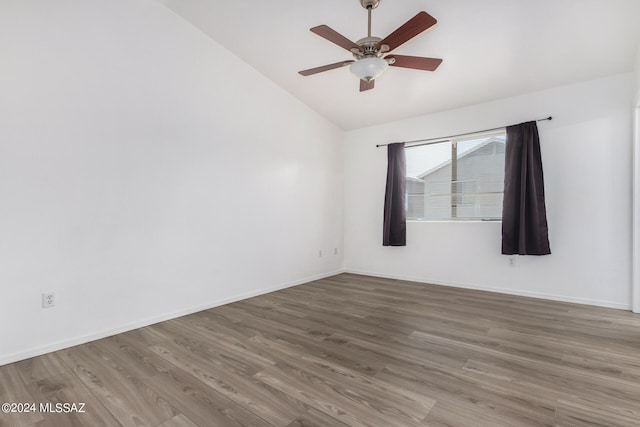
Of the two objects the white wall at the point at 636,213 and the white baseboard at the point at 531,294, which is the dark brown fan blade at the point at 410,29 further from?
the white baseboard at the point at 531,294

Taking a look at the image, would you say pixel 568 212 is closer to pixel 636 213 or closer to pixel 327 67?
pixel 636 213

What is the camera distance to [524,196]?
3.88 m

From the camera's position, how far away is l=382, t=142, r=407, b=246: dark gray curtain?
16.3 ft

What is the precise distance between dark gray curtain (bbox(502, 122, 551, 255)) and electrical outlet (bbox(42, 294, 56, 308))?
476 centimetres

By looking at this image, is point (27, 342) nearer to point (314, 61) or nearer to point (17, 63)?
point (17, 63)

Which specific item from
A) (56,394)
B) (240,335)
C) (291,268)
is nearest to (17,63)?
(56,394)

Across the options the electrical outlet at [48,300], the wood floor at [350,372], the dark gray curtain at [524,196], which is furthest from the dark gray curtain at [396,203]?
the electrical outlet at [48,300]

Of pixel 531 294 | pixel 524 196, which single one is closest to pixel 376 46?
pixel 524 196

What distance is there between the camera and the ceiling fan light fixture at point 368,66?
2438mm

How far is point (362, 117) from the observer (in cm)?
513

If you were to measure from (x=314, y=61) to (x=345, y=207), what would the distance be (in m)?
2.66

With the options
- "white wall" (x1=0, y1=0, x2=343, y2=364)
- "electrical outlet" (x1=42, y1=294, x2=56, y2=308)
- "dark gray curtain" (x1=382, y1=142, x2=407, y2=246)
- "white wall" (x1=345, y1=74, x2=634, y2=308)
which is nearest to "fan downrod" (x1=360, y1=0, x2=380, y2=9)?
"white wall" (x1=0, y1=0, x2=343, y2=364)

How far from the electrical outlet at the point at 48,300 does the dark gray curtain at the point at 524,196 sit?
476 cm

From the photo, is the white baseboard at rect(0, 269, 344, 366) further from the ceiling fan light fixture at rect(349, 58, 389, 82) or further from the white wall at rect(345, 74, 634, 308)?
the ceiling fan light fixture at rect(349, 58, 389, 82)
